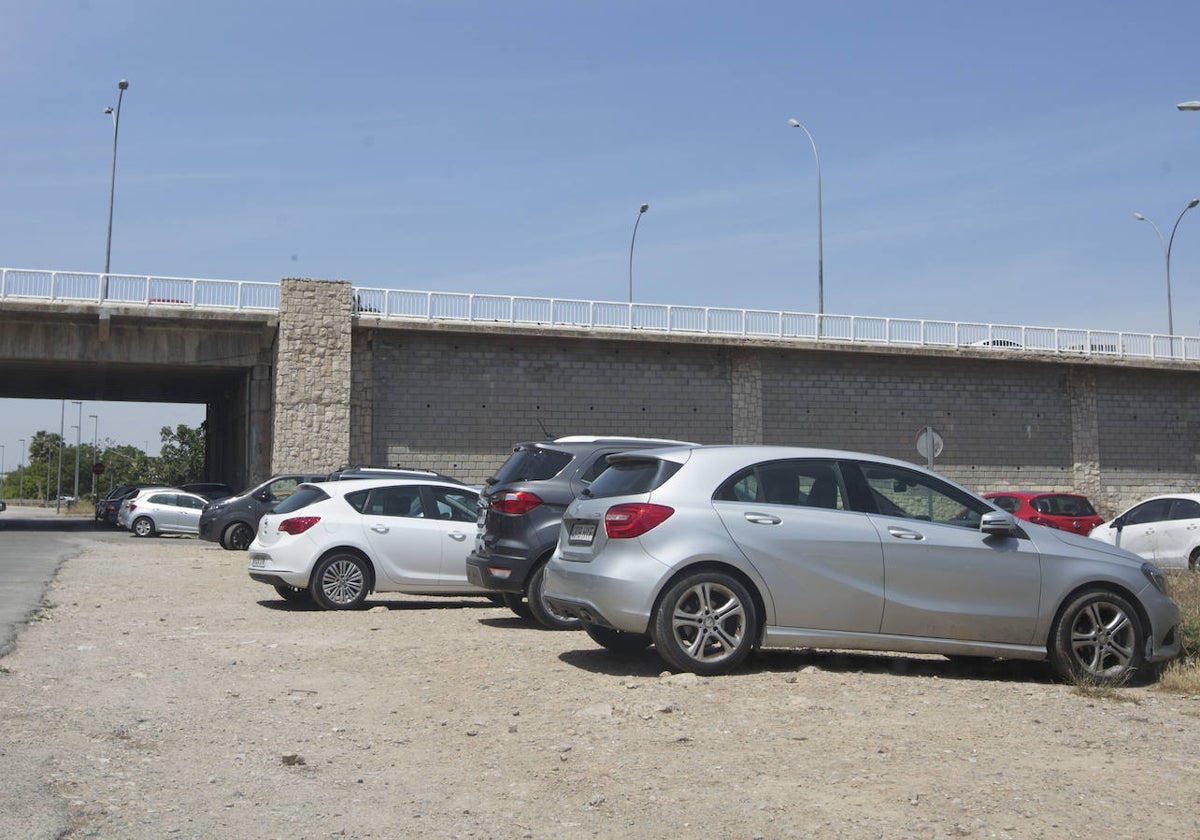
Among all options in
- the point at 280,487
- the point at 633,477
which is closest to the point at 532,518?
the point at 633,477

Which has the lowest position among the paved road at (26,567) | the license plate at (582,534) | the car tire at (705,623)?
the paved road at (26,567)

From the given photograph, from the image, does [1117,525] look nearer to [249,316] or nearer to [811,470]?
[811,470]

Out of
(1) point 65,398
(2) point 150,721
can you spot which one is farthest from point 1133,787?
(1) point 65,398

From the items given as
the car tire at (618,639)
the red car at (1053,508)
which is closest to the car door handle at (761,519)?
the car tire at (618,639)

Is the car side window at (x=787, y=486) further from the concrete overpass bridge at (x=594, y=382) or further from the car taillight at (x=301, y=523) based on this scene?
the concrete overpass bridge at (x=594, y=382)

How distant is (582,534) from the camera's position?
351 inches

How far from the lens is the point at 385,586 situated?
13.8m

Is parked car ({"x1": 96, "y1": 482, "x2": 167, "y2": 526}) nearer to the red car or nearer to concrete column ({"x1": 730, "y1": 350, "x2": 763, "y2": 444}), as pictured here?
concrete column ({"x1": 730, "y1": 350, "x2": 763, "y2": 444})

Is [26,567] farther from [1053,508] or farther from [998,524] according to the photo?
[1053,508]

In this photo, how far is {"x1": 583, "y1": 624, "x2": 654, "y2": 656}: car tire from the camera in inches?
374

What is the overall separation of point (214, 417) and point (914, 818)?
55.6 metres

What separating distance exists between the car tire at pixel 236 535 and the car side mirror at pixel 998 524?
2066 cm

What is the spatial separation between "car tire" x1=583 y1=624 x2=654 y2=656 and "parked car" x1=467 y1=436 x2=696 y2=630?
1.51 m

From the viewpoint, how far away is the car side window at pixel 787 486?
854 cm
